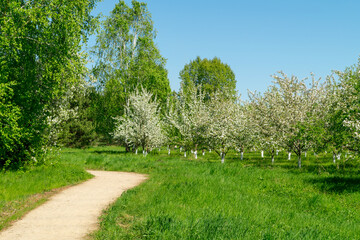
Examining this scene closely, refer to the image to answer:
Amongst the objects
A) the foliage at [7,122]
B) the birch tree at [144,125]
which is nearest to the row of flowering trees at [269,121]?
the birch tree at [144,125]

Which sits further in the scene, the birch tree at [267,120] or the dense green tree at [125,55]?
the dense green tree at [125,55]

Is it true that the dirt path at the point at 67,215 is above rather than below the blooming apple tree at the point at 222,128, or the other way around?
below

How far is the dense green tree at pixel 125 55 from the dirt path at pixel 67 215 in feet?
92.7

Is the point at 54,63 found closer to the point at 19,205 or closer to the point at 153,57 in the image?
the point at 19,205

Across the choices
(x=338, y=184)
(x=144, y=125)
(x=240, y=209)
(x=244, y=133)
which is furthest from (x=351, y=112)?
(x=144, y=125)

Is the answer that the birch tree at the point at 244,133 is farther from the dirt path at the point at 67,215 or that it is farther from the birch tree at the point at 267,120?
the dirt path at the point at 67,215

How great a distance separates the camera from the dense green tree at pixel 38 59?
14680mm

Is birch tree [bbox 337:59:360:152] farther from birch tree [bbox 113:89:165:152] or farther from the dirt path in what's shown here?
birch tree [bbox 113:89:165:152]

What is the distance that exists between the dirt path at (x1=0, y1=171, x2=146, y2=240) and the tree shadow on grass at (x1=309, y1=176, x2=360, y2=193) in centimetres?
935

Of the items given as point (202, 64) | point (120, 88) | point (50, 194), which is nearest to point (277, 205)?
point (50, 194)

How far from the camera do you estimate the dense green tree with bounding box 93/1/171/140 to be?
40812 millimetres

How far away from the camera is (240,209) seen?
31.0 ft

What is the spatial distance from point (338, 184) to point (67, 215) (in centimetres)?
1267

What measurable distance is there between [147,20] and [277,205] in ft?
119
